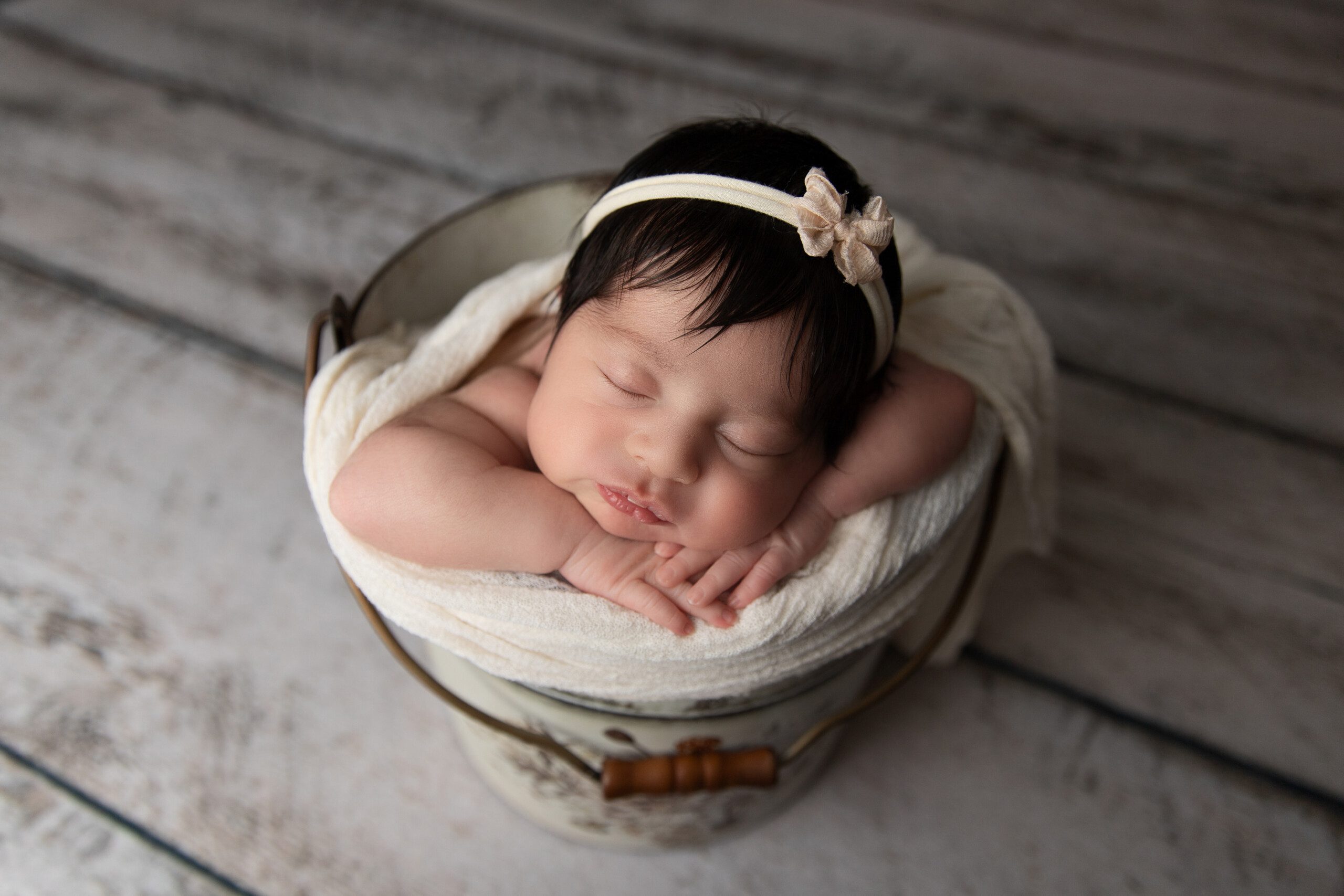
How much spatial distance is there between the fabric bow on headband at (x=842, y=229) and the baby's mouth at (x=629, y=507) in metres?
0.18

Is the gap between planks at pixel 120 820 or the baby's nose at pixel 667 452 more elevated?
the baby's nose at pixel 667 452

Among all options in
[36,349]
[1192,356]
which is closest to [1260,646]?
[1192,356]

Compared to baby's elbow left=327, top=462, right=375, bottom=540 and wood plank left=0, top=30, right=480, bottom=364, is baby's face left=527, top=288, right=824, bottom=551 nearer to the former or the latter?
baby's elbow left=327, top=462, right=375, bottom=540

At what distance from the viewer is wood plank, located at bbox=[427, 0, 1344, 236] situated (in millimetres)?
1380

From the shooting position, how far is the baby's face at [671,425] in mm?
592

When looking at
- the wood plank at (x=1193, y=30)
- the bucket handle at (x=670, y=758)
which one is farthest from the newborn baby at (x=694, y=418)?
the wood plank at (x=1193, y=30)

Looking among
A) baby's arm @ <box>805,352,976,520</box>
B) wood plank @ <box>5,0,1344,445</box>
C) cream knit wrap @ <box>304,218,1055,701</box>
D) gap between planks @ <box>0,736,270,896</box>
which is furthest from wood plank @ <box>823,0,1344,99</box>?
gap between planks @ <box>0,736,270,896</box>

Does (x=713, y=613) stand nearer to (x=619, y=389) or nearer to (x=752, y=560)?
(x=752, y=560)

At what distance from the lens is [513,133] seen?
1.42 meters

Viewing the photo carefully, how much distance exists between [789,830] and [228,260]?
0.94m

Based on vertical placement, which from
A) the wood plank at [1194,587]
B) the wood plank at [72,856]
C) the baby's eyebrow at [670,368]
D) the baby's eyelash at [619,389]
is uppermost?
the baby's eyebrow at [670,368]

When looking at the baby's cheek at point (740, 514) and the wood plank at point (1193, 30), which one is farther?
the wood plank at point (1193, 30)

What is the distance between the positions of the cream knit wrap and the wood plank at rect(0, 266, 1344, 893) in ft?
1.04

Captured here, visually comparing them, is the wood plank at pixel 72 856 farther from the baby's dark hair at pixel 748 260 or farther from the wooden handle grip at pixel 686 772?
the baby's dark hair at pixel 748 260
